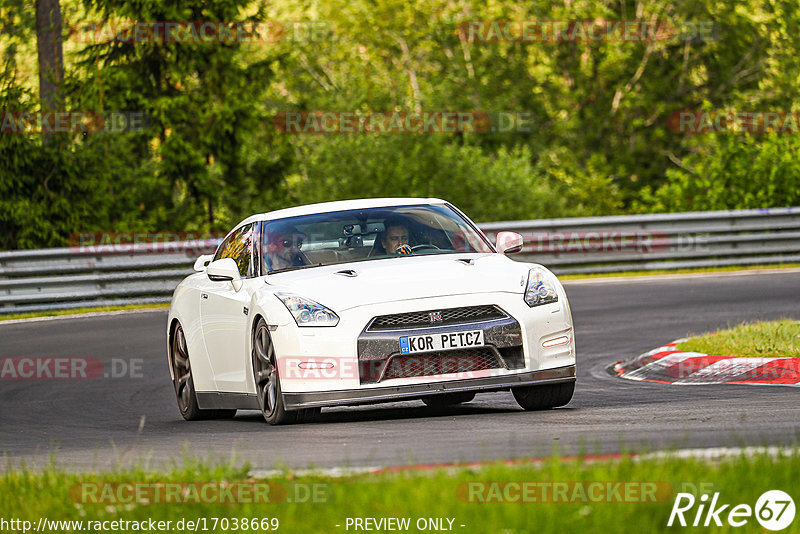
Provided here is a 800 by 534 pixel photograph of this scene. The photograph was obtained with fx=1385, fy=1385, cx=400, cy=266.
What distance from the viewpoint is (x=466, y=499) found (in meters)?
4.72

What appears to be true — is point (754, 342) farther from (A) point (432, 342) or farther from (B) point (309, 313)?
(B) point (309, 313)

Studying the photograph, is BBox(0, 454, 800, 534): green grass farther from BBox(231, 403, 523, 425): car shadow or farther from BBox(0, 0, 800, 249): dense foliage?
BBox(0, 0, 800, 249): dense foliage

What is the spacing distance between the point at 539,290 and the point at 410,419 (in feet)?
3.78

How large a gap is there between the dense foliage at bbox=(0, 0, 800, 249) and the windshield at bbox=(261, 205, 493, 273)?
15227mm

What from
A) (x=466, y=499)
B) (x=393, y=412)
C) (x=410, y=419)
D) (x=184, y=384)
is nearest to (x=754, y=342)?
(x=393, y=412)

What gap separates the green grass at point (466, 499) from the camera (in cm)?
436

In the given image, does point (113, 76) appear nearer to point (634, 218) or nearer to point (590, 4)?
point (634, 218)

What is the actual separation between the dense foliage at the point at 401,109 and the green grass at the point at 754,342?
13107 millimetres

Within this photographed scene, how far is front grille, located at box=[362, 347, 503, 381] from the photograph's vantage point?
8.31 m

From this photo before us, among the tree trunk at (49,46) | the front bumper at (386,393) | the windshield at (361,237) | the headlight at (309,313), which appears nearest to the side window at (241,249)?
the windshield at (361,237)

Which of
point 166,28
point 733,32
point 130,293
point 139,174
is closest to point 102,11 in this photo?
point 166,28

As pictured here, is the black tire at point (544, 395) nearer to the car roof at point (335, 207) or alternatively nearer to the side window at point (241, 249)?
the car roof at point (335, 207)

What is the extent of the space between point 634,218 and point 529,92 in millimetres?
25143

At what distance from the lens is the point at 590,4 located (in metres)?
43.6
